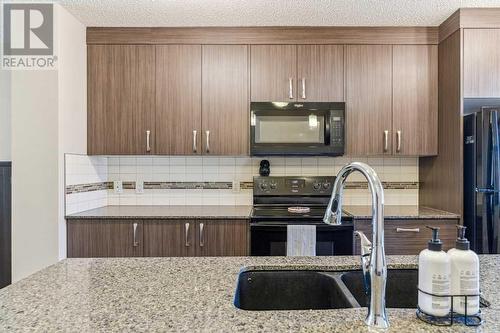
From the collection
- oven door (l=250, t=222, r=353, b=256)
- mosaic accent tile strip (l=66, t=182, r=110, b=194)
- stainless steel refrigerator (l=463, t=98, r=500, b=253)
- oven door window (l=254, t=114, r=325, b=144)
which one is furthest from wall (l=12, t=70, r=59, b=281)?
stainless steel refrigerator (l=463, t=98, r=500, b=253)

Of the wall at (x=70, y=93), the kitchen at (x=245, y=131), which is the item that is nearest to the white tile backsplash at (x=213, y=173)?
the kitchen at (x=245, y=131)

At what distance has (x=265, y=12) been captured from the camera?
2508 millimetres

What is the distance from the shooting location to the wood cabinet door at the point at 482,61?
2.48 metres

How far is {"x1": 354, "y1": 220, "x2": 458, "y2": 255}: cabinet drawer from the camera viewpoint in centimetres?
246

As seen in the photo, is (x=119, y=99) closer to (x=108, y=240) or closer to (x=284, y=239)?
(x=108, y=240)

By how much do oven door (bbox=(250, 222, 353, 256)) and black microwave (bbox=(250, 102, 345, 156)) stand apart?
2.01ft

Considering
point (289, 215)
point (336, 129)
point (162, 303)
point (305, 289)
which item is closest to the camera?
point (162, 303)

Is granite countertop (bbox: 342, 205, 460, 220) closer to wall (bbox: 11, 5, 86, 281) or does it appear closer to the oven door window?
the oven door window

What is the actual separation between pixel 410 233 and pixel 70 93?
2.65m

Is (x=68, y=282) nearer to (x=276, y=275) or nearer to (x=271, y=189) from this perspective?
(x=276, y=275)

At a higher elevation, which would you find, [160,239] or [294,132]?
[294,132]

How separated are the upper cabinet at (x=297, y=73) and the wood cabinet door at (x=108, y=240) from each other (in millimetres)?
1370

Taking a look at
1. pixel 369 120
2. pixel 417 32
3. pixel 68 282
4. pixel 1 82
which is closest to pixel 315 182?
pixel 369 120

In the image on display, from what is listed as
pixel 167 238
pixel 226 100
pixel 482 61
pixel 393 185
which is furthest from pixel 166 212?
pixel 482 61
